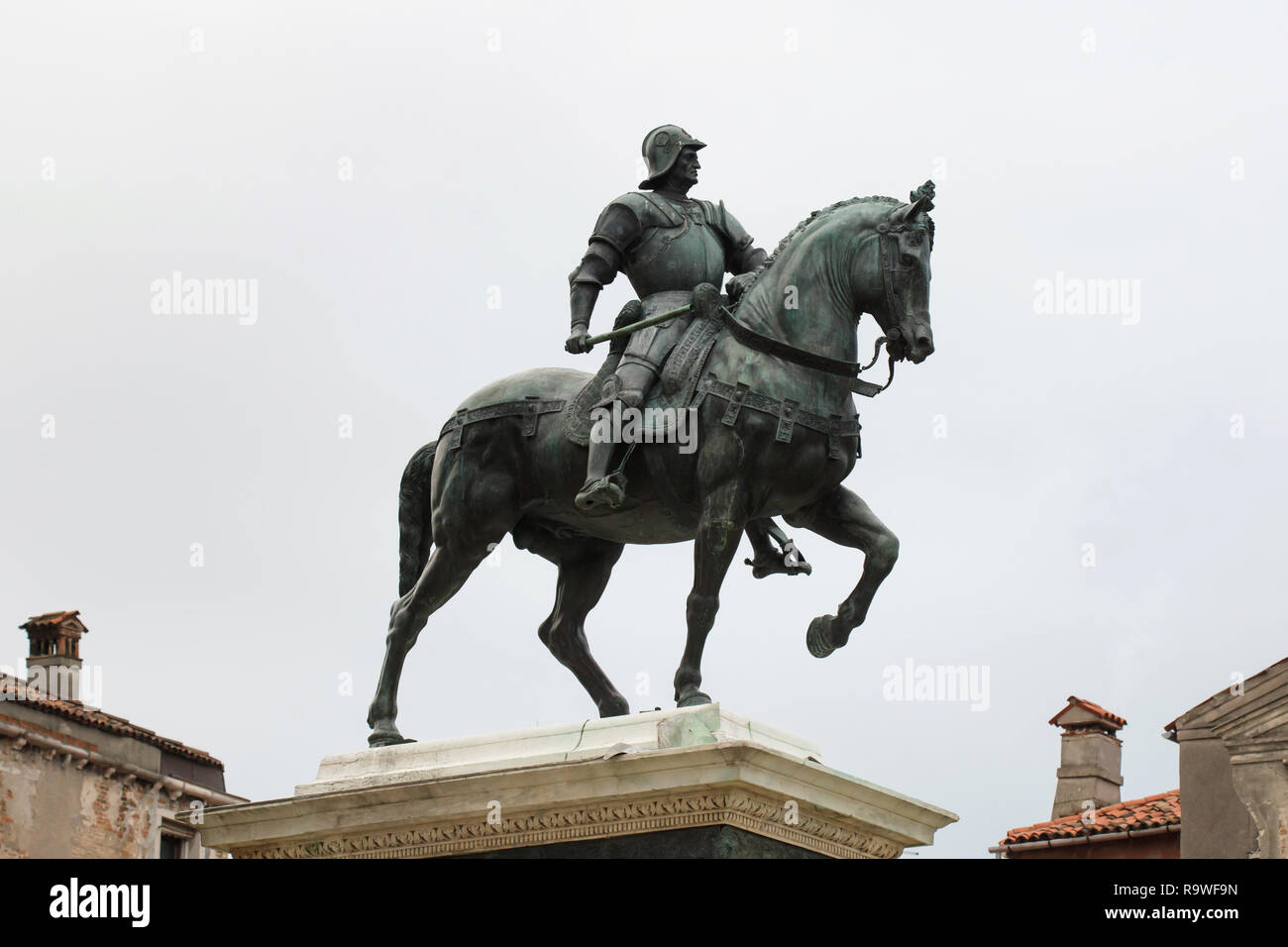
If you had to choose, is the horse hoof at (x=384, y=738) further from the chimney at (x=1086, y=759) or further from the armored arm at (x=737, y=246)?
the chimney at (x=1086, y=759)

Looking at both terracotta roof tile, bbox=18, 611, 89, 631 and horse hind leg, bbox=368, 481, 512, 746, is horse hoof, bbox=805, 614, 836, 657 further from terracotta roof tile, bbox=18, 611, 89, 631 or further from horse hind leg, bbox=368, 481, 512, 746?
terracotta roof tile, bbox=18, 611, 89, 631

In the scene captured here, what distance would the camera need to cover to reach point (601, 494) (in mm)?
10836

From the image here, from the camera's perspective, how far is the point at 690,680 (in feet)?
Answer: 35.0

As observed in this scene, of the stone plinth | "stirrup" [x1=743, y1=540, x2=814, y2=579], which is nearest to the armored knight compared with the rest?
"stirrup" [x1=743, y1=540, x2=814, y2=579]

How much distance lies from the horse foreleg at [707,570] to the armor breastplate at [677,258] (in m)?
1.43

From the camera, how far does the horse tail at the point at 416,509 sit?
40.9 feet

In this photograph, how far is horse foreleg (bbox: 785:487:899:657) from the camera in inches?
431

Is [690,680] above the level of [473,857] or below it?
above

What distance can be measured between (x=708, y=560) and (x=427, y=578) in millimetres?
1940

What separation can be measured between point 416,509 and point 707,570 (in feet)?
8.16

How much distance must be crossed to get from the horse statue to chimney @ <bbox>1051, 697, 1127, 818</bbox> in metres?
17.6

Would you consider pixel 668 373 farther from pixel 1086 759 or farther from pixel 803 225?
pixel 1086 759
